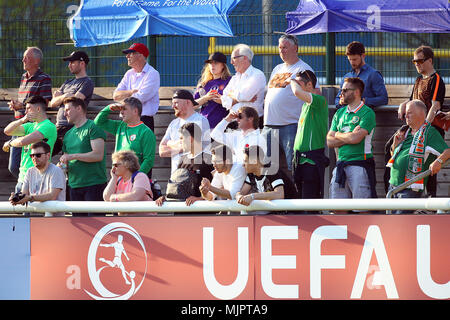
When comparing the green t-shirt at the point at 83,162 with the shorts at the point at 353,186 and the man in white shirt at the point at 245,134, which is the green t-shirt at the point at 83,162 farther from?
the shorts at the point at 353,186

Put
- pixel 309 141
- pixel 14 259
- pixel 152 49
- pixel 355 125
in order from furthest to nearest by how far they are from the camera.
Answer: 1. pixel 152 49
2. pixel 309 141
3. pixel 355 125
4. pixel 14 259

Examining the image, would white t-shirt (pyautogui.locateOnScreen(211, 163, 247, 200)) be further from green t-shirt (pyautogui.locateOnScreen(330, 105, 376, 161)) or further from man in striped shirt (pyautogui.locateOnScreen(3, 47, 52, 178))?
man in striped shirt (pyautogui.locateOnScreen(3, 47, 52, 178))

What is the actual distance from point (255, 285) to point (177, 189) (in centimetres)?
153

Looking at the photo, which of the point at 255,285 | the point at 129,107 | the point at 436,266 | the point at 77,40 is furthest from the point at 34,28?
the point at 436,266

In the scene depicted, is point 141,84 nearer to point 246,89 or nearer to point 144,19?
point 144,19

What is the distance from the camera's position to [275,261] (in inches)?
263

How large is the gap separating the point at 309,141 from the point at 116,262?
260cm

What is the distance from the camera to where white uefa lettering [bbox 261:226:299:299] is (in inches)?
262

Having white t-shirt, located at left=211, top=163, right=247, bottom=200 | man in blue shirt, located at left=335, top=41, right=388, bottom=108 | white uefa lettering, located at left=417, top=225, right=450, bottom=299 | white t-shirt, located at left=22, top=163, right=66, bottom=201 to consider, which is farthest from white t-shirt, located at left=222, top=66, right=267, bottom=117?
white uefa lettering, located at left=417, top=225, right=450, bottom=299

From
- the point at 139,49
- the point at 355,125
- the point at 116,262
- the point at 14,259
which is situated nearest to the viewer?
the point at 116,262

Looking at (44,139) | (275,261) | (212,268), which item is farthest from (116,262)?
(44,139)

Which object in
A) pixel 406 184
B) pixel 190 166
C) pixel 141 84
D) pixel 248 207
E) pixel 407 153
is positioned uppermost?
pixel 141 84

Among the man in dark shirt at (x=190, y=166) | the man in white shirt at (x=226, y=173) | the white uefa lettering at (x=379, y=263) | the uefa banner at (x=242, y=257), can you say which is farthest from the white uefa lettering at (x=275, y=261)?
the man in dark shirt at (x=190, y=166)

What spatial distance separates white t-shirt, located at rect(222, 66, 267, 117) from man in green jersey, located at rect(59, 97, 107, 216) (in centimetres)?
144
